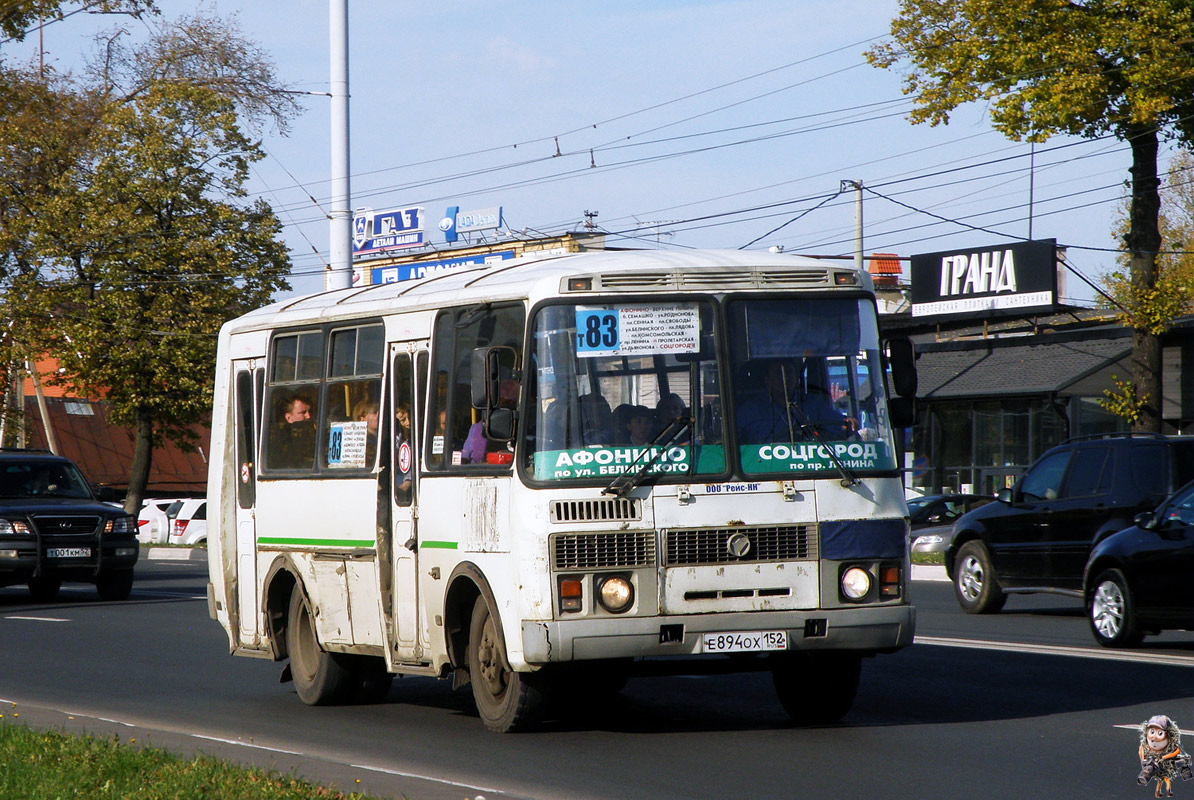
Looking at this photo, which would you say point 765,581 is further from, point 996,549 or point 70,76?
point 70,76

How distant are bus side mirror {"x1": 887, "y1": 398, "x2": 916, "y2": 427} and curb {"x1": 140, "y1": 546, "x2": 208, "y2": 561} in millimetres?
30565

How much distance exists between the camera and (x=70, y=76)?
4866 cm

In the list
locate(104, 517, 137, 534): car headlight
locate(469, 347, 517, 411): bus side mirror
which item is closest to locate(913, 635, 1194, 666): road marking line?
locate(469, 347, 517, 411): bus side mirror

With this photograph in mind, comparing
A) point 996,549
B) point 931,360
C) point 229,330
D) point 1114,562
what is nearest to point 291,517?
point 229,330

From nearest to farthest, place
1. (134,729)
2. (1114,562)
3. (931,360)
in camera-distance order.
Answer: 1. (134,729)
2. (1114,562)
3. (931,360)

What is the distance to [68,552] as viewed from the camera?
2181cm

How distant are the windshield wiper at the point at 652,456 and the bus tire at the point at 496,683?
1.05m

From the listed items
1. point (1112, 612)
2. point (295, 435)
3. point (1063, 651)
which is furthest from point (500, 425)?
point (1112, 612)

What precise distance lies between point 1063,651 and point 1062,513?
3.66 metres

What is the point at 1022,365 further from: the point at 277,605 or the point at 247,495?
the point at 277,605

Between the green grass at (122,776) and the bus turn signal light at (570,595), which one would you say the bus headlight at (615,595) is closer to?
the bus turn signal light at (570,595)

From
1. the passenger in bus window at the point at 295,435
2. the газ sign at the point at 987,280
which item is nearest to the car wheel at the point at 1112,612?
the passenger in bus window at the point at 295,435

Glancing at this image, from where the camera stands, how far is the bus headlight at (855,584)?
9078mm

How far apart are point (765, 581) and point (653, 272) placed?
184 centimetres
